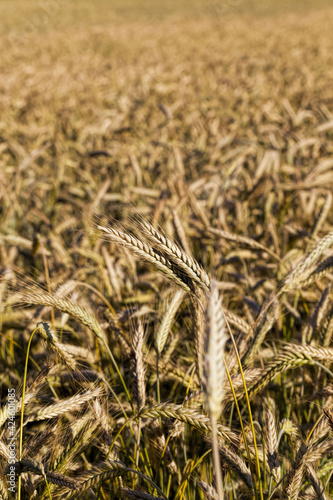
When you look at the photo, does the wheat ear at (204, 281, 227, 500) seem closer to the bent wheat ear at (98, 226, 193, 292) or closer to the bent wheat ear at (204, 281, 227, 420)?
the bent wheat ear at (204, 281, 227, 420)

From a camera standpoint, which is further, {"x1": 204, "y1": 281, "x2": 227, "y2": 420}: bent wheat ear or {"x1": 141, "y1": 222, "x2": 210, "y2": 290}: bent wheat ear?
{"x1": 141, "y1": 222, "x2": 210, "y2": 290}: bent wheat ear

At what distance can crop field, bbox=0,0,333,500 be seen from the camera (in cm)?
109

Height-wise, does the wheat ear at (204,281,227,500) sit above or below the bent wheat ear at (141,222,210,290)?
below

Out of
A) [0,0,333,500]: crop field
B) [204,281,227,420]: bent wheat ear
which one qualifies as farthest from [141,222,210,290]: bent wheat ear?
[204,281,227,420]: bent wheat ear

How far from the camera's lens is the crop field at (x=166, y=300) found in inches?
42.8

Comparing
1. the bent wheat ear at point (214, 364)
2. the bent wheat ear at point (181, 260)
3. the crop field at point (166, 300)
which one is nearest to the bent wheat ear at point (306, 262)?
the crop field at point (166, 300)

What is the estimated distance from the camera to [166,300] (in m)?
1.55

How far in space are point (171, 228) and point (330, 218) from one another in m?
1.46

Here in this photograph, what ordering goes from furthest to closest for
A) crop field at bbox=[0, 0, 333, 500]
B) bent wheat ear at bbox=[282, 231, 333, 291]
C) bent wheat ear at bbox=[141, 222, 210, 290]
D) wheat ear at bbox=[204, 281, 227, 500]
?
bent wheat ear at bbox=[282, 231, 333, 291] < crop field at bbox=[0, 0, 333, 500] < bent wheat ear at bbox=[141, 222, 210, 290] < wheat ear at bbox=[204, 281, 227, 500]

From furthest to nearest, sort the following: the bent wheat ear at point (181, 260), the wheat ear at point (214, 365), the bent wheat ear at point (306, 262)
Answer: the bent wheat ear at point (306, 262) → the bent wheat ear at point (181, 260) → the wheat ear at point (214, 365)

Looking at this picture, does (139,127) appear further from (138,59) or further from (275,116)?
(138,59)

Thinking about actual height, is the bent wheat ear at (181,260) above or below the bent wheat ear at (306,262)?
above

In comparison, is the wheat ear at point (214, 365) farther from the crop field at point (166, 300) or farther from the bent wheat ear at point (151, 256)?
the bent wheat ear at point (151, 256)

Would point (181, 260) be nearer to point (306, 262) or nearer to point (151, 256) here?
point (151, 256)
